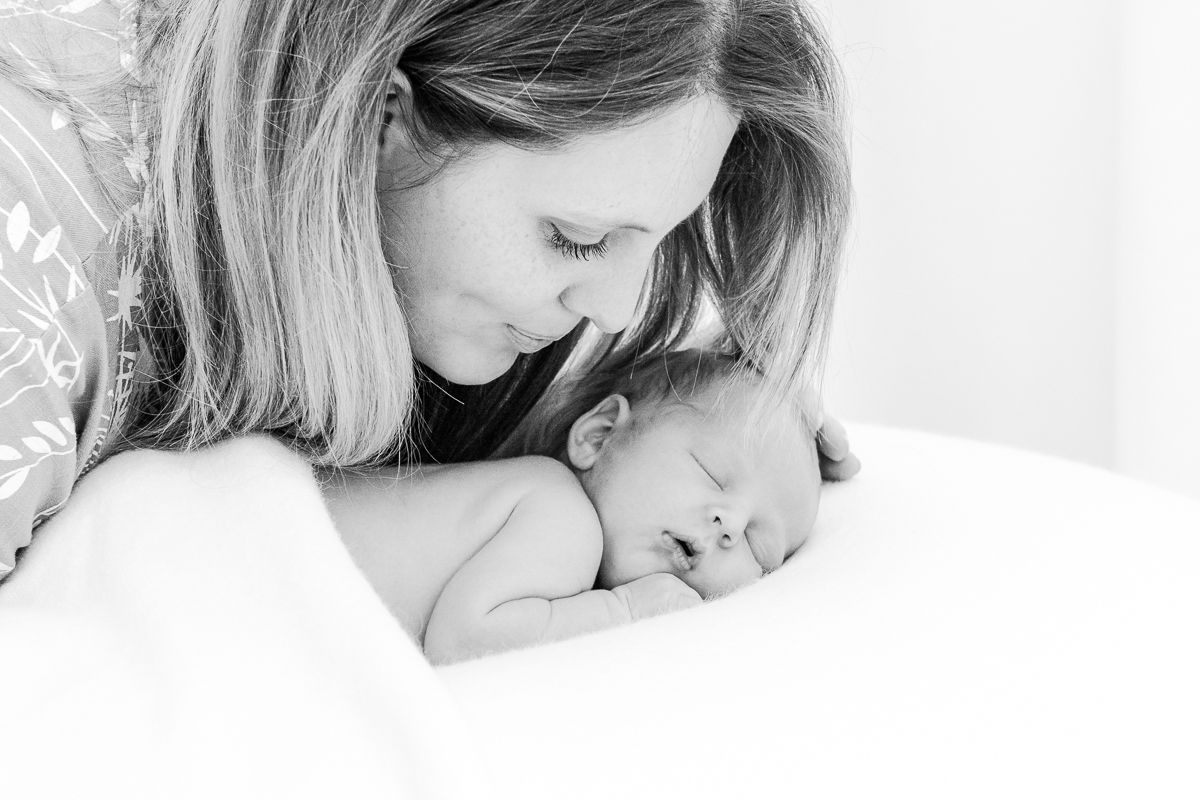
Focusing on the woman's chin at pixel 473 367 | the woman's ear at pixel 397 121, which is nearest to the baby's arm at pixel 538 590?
the woman's chin at pixel 473 367

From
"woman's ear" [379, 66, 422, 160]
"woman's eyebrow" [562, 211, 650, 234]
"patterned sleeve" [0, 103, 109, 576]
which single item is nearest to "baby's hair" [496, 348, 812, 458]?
"woman's eyebrow" [562, 211, 650, 234]

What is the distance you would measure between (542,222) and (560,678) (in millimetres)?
396

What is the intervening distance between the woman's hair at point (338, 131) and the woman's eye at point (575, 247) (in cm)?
10

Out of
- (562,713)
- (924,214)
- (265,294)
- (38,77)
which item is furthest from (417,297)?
(924,214)

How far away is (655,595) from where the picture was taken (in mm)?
1124

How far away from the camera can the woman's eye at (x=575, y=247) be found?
1.03m

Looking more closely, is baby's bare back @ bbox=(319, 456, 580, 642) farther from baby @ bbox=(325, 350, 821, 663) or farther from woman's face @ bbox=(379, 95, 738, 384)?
woman's face @ bbox=(379, 95, 738, 384)

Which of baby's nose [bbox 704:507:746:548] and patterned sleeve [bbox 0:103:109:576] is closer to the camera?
patterned sleeve [bbox 0:103:109:576]

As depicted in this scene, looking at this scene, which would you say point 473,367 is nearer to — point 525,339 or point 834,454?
point 525,339

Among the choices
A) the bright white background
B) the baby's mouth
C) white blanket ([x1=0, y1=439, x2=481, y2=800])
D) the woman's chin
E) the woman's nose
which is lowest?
white blanket ([x1=0, y1=439, x2=481, y2=800])

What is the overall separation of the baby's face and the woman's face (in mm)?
201

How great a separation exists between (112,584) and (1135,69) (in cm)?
191

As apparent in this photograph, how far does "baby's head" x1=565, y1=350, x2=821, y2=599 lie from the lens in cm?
121

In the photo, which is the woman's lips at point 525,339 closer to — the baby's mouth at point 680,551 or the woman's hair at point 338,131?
the woman's hair at point 338,131
